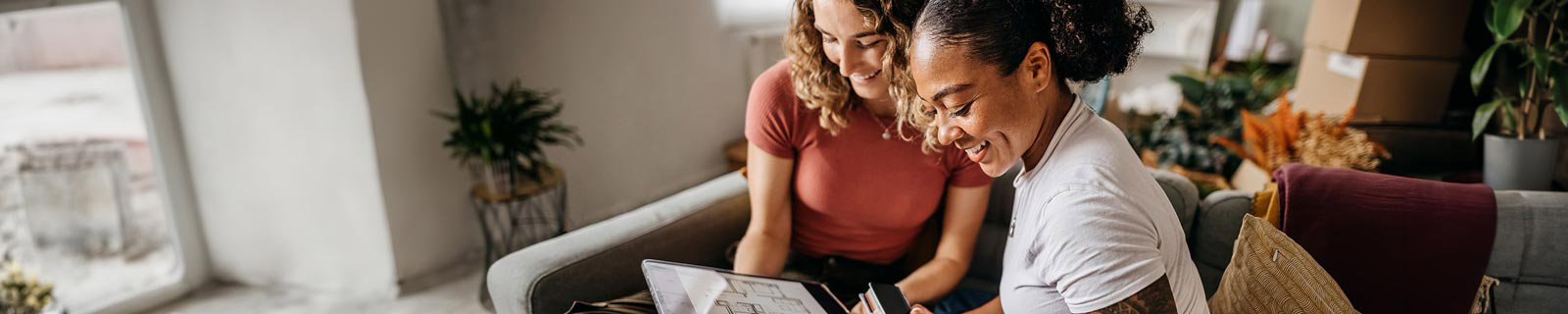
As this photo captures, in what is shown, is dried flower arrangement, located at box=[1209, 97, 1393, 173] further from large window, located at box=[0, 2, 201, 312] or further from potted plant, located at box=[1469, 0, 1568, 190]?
large window, located at box=[0, 2, 201, 312]

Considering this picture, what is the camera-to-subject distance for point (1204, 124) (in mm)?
2539

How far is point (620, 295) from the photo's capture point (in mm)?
1571

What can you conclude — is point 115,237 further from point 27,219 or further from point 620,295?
point 620,295

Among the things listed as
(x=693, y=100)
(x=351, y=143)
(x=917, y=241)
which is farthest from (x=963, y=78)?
(x=693, y=100)

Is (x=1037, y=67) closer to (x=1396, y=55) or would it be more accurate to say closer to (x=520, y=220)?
(x=1396, y=55)

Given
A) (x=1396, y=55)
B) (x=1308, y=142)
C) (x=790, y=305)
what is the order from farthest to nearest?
(x=1396, y=55) → (x=1308, y=142) → (x=790, y=305)

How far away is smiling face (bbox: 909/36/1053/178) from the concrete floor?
6.52 feet

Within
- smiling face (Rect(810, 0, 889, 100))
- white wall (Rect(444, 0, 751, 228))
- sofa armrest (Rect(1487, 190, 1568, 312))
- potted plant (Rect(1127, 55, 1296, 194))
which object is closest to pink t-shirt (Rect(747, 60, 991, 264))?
smiling face (Rect(810, 0, 889, 100))

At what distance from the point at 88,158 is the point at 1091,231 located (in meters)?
2.71

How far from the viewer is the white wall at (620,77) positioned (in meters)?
2.71

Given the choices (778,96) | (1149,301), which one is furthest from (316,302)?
(1149,301)

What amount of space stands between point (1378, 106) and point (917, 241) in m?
1.22

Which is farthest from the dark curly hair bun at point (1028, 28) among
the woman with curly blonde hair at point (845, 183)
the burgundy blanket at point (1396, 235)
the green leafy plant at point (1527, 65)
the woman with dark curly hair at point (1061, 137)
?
the green leafy plant at point (1527, 65)

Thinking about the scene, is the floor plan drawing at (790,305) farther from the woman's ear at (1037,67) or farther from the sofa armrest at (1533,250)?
the sofa armrest at (1533,250)
